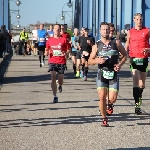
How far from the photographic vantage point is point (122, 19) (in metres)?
46.2

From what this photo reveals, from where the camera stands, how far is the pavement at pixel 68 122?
27.2 feet

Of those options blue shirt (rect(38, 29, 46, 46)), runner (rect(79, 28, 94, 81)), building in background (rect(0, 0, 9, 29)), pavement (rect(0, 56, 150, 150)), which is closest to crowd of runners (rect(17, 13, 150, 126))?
pavement (rect(0, 56, 150, 150))

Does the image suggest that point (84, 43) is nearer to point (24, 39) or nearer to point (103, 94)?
point (103, 94)

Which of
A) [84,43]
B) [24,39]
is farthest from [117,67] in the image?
[24,39]

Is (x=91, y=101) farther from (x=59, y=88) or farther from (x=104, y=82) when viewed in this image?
(x=104, y=82)

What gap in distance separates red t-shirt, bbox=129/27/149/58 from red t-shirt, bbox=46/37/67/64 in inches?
106

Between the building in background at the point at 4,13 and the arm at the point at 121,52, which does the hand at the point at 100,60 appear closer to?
the arm at the point at 121,52

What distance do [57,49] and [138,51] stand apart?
2.86m

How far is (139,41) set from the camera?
11.2 meters

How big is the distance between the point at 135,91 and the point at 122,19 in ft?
115

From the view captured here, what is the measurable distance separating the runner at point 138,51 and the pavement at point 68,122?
47cm

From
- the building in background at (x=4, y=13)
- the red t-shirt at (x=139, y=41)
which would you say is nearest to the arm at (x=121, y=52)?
the red t-shirt at (x=139, y=41)

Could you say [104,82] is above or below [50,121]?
above

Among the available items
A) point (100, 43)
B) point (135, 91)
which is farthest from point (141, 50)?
point (100, 43)
